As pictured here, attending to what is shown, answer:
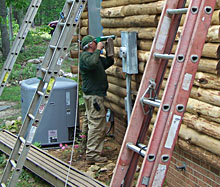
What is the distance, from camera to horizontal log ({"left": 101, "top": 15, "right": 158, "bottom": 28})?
6.11 metres

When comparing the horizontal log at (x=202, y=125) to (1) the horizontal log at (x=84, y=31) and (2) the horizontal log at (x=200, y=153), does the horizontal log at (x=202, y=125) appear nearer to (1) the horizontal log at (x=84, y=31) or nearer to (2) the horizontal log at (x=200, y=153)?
(2) the horizontal log at (x=200, y=153)

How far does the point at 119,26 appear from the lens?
7367 mm

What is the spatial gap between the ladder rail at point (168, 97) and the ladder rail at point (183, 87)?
0.04 m

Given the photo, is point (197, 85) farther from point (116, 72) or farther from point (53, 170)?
point (53, 170)

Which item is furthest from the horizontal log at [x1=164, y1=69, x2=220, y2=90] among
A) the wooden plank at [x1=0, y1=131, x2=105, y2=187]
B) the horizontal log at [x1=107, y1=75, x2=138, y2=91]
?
the wooden plank at [x1=0, y1=131, x2=105, y2=187]

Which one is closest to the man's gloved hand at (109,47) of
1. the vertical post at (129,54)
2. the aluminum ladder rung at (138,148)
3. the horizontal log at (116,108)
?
the vertical post at (129,54)

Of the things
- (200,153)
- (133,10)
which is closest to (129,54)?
(133,10)

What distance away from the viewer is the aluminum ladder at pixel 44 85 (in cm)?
540

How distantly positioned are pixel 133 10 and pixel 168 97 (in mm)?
3884

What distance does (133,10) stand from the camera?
668 cm

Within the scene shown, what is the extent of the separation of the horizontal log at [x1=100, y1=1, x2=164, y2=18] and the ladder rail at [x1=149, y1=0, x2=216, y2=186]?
9.05ft

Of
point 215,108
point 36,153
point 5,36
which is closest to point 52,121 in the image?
point 36,153

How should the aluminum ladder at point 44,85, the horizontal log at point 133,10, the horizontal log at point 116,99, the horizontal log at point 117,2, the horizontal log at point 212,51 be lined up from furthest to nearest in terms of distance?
the horizontal log at point 116,99, the horizontal log at point 117,2, the horizontal log at point 133,10, the aluminum ladder at point 44,85, the horizontal log at point 212,51

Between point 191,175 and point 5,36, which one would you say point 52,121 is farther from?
point 5,36
